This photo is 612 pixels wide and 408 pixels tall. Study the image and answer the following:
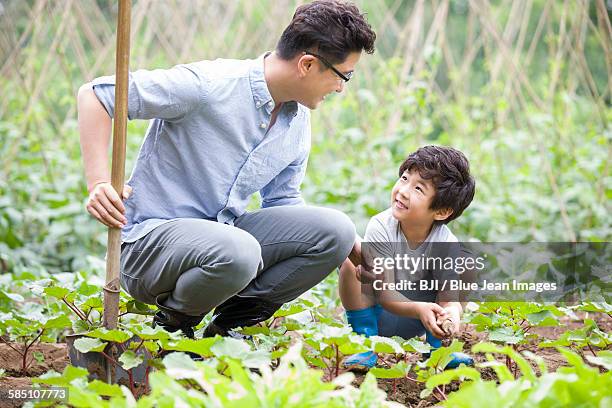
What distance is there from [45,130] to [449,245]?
17.0 feet

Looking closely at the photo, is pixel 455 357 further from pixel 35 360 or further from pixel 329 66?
pixel 35 360

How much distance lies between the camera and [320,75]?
82.9 inches

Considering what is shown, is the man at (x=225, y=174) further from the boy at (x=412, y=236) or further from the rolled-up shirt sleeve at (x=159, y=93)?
the boy at (x=412, y=236)

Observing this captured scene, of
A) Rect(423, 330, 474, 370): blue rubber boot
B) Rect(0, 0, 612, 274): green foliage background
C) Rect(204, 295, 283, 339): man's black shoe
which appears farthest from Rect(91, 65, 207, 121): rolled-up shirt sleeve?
Rect(0, 0, 612, 274): green foliage background

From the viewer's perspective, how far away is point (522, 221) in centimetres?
458

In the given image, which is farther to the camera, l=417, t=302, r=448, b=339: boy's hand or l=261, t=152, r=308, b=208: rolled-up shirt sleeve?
l=261, t=152, r=308, b=208: rolled-up shirt sleeve

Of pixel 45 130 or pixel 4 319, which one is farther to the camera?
pixel 45 130

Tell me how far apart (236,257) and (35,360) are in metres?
0.83

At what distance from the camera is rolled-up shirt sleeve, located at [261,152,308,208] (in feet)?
7.77

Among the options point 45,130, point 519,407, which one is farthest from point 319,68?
point 45,130

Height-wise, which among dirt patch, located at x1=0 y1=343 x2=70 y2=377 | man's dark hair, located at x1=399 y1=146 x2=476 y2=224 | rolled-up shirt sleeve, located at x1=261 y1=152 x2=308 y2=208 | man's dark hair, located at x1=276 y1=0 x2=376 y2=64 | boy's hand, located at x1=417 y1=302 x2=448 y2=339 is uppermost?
man's dark hair, located at x1=276 y1=0 x2=376 y2=64

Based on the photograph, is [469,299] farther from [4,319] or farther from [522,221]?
[522,221]

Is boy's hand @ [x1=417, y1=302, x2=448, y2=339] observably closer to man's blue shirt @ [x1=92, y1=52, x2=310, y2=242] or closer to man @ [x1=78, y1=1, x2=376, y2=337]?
man @ [x1=78, y1=1, x2=376, y2=337]

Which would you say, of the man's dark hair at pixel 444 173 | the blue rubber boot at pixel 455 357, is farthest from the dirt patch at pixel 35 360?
the man's dark hair at pixel 444 173
